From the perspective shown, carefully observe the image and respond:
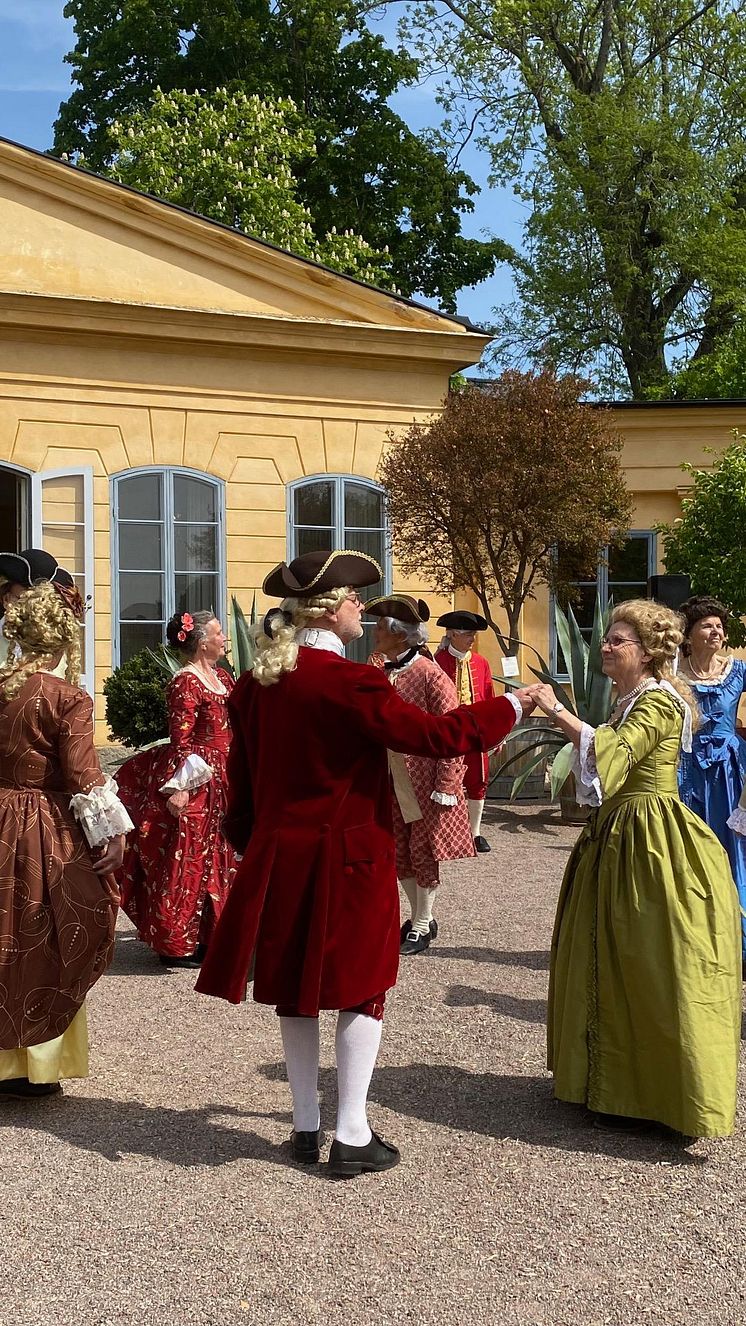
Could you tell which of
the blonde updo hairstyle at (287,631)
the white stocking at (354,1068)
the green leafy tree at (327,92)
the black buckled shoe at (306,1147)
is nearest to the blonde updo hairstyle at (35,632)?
the blonde updo hairstyle at (287,631)

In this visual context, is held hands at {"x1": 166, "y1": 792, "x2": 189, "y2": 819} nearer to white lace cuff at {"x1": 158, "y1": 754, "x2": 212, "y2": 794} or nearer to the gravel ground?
white lace cuff at {"x1": 158, "y1": 754, "x2": 212, "y2": 794}

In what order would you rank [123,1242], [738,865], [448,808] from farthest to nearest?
[448,808]
[738,865]
[123,1242]

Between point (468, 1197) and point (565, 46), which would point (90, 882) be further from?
point (565, 46)

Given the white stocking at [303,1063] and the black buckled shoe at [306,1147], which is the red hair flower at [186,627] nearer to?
the white stocking at [303,1063]

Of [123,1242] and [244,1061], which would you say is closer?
[123,1242]

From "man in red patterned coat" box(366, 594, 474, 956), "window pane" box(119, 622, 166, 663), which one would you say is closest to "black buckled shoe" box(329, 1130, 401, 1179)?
"man in red patterned coat" box(366, 594, 474, 956)

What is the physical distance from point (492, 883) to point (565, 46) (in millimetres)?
22904

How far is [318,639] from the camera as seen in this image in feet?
12.5

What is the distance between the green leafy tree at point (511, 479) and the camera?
1101cm

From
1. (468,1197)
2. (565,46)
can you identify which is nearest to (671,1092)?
(468,1197)

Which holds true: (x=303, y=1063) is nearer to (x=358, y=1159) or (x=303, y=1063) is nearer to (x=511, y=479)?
(x=358, y=1159)

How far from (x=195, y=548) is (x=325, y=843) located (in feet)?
31.6

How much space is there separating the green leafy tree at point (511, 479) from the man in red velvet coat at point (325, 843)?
23.3ft

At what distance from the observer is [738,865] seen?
6.01 meters
